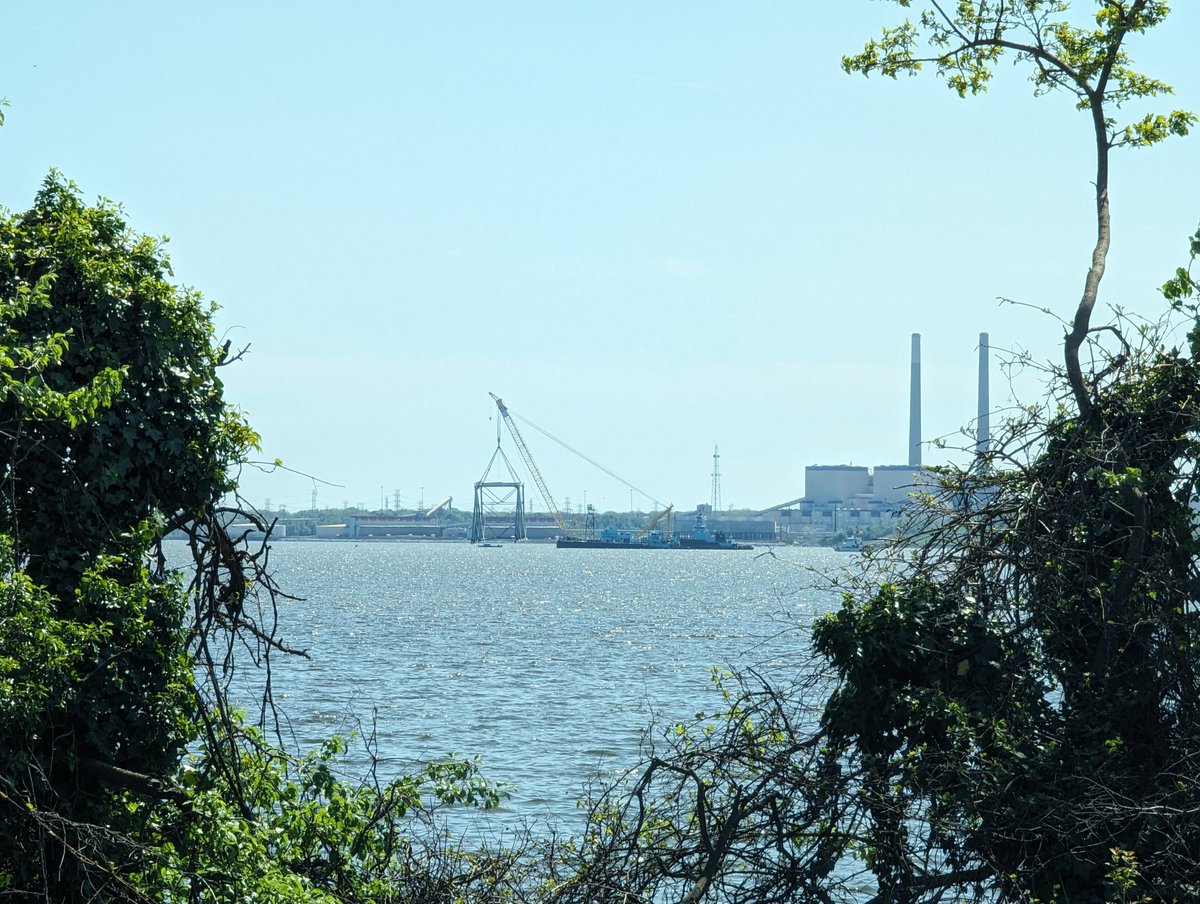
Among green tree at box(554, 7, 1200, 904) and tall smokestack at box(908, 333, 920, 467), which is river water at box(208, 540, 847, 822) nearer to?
green tree at box(554, 7, 1200, 904)

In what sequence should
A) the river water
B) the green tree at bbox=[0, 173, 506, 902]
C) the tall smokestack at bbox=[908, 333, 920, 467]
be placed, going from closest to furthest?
the green tree at bbox=[0, 173, 506, 902] → the river water → the tall smokestack at bbox=[908, 333, 920, 467]

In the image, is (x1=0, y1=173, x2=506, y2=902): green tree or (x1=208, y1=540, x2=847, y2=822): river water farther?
(x1=208, y1=540, x2=847, y2=822): river water

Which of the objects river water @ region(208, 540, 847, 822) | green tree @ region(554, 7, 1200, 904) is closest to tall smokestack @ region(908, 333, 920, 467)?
river water @ region(208, 540, 847, 822)

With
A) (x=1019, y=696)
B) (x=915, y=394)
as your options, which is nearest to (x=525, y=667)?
(x=1019, y=696)

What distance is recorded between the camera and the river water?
20.9 m

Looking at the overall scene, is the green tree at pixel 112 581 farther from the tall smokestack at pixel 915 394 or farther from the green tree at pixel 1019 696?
the tall smokestack at pixel 915 394

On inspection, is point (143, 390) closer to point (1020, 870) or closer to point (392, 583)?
point (1020, 870)

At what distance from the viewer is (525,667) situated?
1500 inches

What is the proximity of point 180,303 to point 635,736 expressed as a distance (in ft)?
54.4

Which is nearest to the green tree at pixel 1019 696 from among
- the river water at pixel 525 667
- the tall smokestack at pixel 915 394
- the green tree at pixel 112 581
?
the river water at pixel 525 667

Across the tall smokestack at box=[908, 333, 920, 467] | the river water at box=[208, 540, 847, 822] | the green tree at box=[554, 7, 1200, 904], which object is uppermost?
the tall smokestack at box=[908, 333, 920, 467]

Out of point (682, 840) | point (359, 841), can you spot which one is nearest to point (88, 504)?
point (359, 841)

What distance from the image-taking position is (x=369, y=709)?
27.4m

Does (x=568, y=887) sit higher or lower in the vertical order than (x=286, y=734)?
higher
